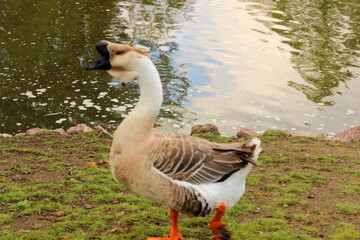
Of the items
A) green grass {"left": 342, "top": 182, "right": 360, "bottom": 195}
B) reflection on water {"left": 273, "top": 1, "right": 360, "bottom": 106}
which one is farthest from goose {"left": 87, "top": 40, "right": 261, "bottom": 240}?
reflection on water {"left": 273, "top": 1, "right": 360, "bottom": 106}

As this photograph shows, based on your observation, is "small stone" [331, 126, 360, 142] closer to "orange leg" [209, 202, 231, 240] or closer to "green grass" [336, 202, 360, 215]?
"green grass" [336, 202, 360, 215]

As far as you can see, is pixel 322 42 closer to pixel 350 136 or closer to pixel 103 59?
pixel 350 136

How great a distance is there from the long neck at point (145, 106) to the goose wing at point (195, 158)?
0.21 metres

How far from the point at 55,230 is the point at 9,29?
1553 cm

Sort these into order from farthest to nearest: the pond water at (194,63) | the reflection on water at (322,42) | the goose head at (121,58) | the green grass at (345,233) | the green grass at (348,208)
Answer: the reflection on water at (322,42) < the pond water at (194,63) < the green grass at (348,208) < the green grass at (345,233) < the goose head at (121,58)

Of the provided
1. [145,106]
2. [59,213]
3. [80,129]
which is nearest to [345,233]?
[145,106]

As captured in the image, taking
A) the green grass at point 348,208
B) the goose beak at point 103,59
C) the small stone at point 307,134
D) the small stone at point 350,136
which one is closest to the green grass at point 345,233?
the green grass at point 348,208

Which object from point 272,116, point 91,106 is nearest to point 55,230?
point 91,106

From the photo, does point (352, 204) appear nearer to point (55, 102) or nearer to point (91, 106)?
point (91, 106)

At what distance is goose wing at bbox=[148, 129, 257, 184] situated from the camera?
4340mm

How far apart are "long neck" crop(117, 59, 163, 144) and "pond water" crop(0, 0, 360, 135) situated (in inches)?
305

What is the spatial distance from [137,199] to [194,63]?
11.3 metres

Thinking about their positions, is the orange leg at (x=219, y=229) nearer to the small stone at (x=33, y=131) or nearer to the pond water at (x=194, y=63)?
the small stone at (x=33, y=131)

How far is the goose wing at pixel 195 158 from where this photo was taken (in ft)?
14.2
